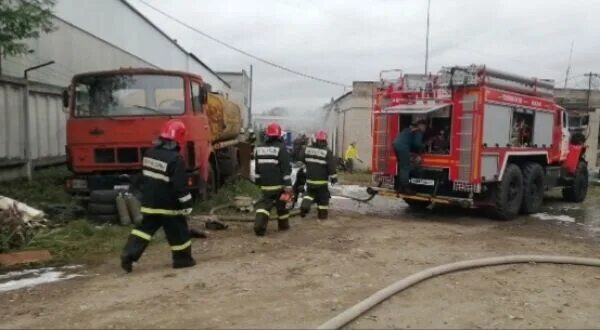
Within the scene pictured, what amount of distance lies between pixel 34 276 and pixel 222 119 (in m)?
6.46

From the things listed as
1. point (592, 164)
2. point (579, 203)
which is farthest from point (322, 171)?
point (592, 164)

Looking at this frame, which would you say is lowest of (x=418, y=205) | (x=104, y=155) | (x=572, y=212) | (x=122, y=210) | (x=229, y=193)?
(x=572, y=212)

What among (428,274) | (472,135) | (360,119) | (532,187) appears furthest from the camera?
(360,119)

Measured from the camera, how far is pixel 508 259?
260 inches

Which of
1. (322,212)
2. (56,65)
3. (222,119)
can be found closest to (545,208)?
(322,212)

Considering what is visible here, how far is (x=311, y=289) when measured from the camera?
5.46 m

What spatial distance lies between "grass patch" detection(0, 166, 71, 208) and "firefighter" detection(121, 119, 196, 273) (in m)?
3.64

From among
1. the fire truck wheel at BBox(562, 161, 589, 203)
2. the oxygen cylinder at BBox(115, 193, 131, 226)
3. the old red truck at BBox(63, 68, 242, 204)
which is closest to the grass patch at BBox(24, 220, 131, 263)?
the oxygen cylinder at BBox(115, 193, 131, 226)

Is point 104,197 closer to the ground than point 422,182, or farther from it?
closer to the ground

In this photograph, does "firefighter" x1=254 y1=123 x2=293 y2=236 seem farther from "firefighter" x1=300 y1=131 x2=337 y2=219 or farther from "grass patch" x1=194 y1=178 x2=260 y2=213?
"grass patch" x1=194 y1=178 x2=260 y2=213

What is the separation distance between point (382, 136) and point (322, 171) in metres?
1.87

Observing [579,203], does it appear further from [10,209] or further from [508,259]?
[10,209]

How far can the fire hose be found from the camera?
4323 mm

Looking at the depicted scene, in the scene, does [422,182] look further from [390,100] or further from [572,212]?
[572,212]
